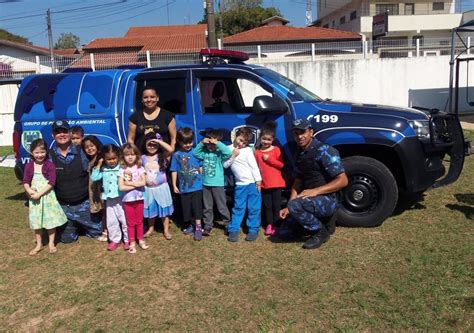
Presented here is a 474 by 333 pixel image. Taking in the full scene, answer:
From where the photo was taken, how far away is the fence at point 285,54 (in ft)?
49.5

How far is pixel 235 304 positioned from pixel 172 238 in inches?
68.7

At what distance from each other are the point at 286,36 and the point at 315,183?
3244cm

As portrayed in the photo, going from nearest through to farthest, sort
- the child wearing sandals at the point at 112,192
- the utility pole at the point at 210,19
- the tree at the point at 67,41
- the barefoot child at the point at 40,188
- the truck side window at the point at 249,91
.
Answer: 1. the barefoot child at the point at 40,188
2. the child wearing sandals at the point at 112,192
3. the truck side window at the point at 249,91
4. the utility pole at the point at 210,19
5. the tree at the point at 67,41

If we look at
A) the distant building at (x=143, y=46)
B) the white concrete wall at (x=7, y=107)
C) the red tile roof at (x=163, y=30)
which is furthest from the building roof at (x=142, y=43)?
the white concrete wall at (x=7, y=107)

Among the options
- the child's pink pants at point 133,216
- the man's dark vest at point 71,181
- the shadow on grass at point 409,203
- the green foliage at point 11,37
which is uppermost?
→ the green foliage at point 11,37

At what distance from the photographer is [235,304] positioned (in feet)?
11.8

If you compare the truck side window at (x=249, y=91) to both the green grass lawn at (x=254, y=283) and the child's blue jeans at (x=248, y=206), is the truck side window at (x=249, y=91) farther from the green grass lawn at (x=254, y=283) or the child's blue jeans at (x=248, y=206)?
the green grass lawn at (x=254, y=283)

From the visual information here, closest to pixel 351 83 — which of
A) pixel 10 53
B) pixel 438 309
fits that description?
pixel 438 309

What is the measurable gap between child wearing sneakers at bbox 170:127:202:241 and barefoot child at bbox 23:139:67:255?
4.21ft

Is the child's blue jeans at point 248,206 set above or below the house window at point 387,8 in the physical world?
below

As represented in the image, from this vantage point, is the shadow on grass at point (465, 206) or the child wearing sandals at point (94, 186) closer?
the child wearing sandals at point (94, 186)

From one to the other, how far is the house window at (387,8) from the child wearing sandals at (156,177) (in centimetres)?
4380

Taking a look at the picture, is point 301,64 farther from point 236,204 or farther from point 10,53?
point 10,53

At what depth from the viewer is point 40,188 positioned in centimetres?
476
